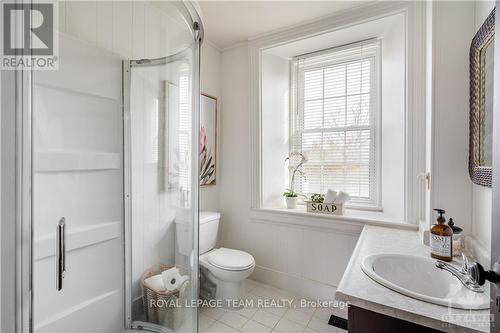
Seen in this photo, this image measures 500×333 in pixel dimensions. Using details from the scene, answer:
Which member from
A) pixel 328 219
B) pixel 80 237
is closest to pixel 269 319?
pixel 328 219

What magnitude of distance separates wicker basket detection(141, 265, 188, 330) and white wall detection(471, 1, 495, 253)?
1.62 m

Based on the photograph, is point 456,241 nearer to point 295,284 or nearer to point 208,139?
point 295,284

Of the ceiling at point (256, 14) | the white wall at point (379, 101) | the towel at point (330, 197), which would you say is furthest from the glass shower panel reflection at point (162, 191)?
the towel at point (330, 197)

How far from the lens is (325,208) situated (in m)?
2.08

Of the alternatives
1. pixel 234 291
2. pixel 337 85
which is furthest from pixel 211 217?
pixel 337 85

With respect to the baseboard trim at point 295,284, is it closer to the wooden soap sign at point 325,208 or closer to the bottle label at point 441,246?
the wooden soap sign at point 325,208

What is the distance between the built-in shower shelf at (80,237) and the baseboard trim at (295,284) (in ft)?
4.77

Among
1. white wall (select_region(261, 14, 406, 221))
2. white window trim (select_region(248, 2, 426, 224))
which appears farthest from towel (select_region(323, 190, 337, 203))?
white window trim (select_region(248, 2, 426, 224))

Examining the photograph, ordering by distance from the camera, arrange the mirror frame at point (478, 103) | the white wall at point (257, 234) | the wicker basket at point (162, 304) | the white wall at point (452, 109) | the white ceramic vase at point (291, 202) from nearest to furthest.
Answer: the mirror frame at point (478, 103) → the white wall at point (452, 109) → the wicker basket at point (162, 304) → the white wall at point (257, 234) → the white ceramic vase at point (291, 202)

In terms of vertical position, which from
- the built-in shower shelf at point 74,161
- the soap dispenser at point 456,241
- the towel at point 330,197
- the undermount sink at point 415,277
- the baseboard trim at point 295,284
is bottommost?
the baseboard trim at point 295,284

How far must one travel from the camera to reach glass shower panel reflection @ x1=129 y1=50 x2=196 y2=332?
4.56 feet

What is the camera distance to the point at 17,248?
27.5 inches

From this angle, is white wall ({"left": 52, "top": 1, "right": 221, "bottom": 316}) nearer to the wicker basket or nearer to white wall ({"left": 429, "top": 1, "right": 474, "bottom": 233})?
the wicker basket

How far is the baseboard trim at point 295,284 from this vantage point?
2021 mm
